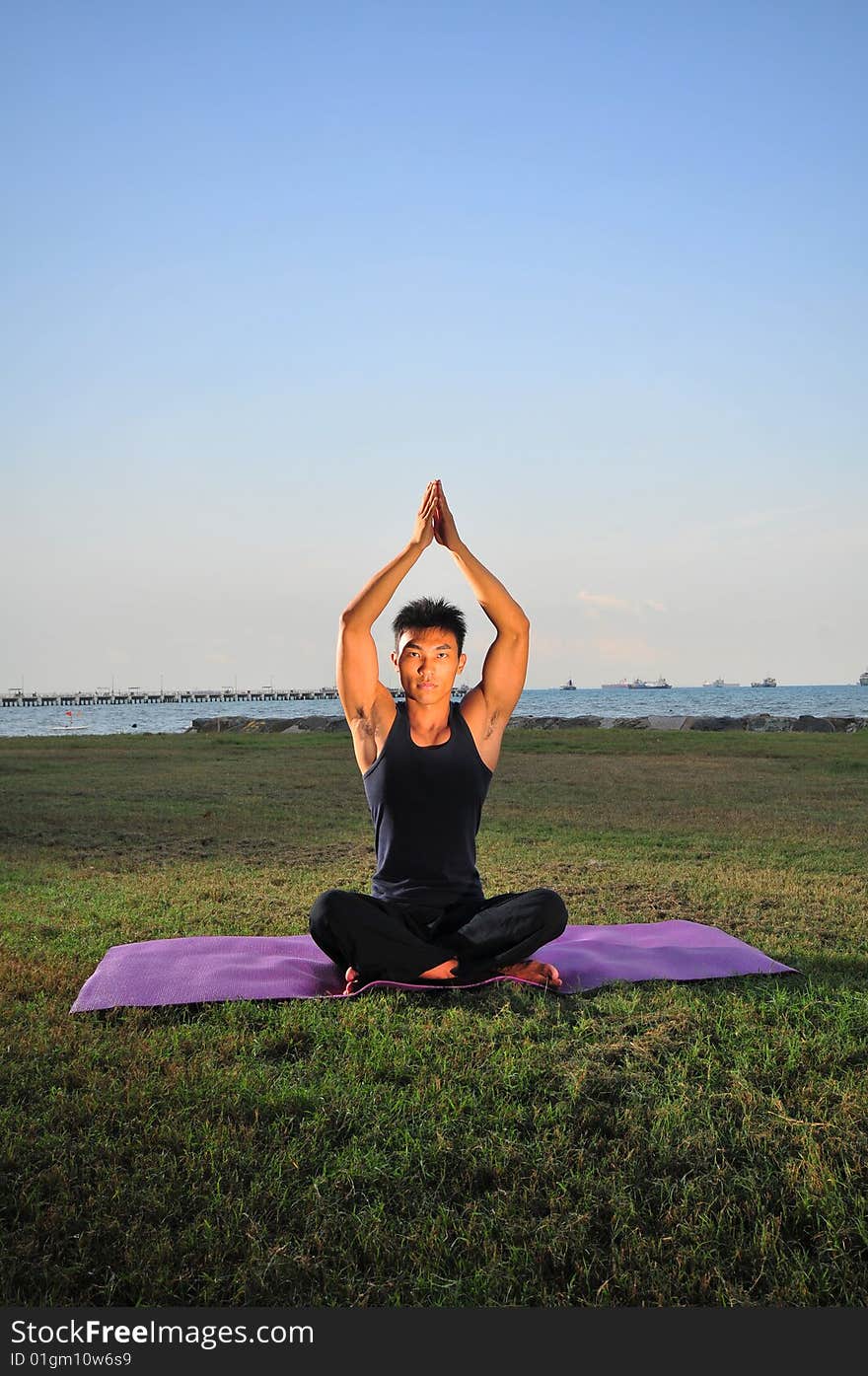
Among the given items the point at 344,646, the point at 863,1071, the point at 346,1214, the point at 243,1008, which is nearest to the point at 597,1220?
the point at 346,1214

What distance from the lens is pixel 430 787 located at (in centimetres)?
467

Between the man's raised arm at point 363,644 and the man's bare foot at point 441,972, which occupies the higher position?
the man's raised arm at point 363,644

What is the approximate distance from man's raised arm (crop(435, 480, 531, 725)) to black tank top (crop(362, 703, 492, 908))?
0.30 meters

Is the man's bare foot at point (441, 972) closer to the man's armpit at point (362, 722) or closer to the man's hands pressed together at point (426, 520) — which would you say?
the man's armpit at point (362, 722)

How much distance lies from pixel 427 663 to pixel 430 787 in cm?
63

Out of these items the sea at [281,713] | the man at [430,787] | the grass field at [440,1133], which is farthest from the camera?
the sea at [281,713]

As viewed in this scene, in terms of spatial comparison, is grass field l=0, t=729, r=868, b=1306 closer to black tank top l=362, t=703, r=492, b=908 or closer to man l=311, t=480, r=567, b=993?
man l=311, t=480, r=567, b=993

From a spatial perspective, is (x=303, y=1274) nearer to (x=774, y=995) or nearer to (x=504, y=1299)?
(x=504, y=1299)

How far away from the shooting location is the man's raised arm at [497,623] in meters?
4.83

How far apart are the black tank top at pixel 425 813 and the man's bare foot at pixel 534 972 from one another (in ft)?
1.32

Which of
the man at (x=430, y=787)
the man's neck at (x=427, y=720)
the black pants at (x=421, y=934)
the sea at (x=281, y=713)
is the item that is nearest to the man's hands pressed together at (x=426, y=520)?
the man at (x=430, y=787)

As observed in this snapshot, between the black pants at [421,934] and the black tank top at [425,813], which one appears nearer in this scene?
the black pants at [421,934]

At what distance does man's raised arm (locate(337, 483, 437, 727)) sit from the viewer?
461 centimetres

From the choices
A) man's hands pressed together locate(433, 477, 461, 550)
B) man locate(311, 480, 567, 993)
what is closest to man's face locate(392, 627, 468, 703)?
man locate(311, 480, 567, 993)
